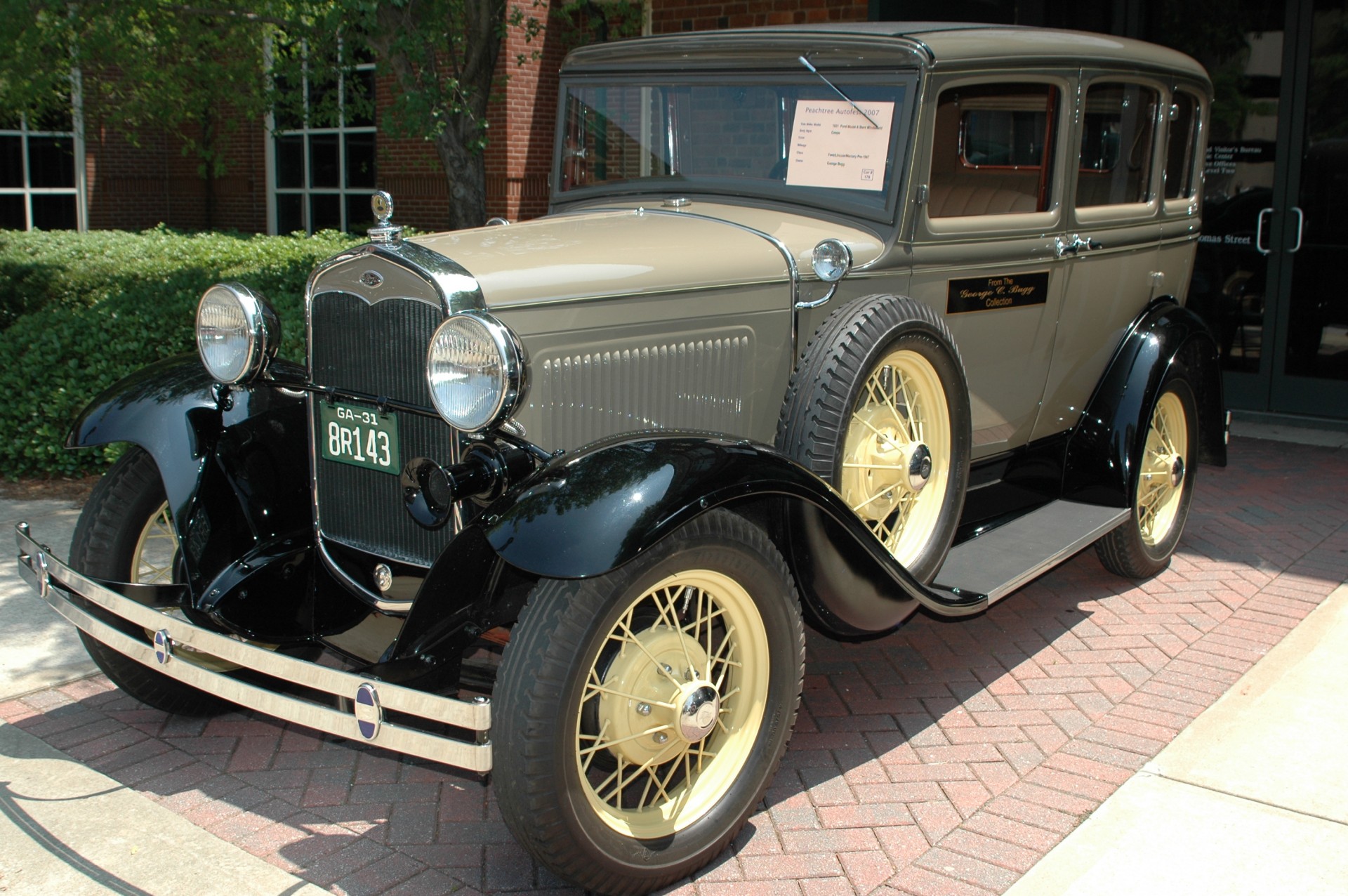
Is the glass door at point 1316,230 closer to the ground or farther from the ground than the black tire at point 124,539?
farther from the ground

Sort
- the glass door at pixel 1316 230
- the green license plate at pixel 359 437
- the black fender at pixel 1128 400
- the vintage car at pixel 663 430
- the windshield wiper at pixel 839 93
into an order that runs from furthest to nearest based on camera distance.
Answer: the glass door at pixel 1316 230, the black fender at pixel 1128 400, the windshield wiper at pixel 839 93, the green license plate at pixel 359 437, the vintage car at pixel 663 430

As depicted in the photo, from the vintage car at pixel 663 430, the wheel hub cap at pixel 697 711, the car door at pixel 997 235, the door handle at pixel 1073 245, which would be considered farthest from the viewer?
the door handle at pixel 1073 245

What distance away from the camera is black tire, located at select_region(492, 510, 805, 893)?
7.91ft

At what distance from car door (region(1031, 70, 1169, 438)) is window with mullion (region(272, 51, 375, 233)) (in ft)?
32.4

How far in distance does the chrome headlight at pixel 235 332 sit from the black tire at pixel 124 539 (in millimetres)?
392

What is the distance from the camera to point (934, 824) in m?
3.01

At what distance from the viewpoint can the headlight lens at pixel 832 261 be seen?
3285mm

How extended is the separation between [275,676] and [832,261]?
1.80 m

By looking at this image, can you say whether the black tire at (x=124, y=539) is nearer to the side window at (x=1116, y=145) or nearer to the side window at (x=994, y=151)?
the side window at (x=994, y=151)

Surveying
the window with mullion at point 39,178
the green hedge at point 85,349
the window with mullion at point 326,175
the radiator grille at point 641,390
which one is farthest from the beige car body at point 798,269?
the window with mullion at point 39,178

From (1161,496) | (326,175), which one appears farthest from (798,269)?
(326,175)

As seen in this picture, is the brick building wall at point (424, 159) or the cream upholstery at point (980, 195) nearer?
the cream upholstery at point (980, 195)

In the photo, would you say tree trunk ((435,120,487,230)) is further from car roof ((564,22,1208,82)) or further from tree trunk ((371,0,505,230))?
car roof ((564,22,1208,82))

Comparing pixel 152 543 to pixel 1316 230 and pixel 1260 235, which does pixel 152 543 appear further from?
pixel 1316 230
